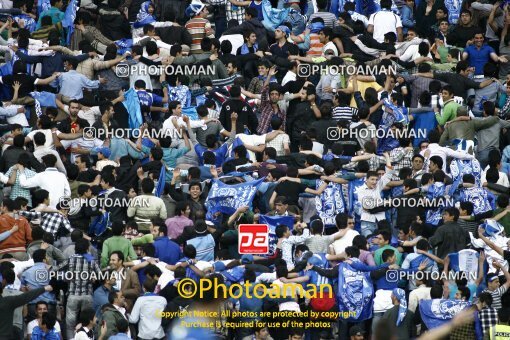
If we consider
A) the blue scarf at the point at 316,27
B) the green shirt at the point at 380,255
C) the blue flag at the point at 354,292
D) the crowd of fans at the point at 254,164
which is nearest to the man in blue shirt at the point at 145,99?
the crowd of fans at the point at 254,164

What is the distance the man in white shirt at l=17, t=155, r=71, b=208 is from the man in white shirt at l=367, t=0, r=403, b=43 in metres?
8.06

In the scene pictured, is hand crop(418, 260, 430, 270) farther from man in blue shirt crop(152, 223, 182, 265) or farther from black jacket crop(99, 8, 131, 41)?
black jacket crop(99, 8, 131, 41)

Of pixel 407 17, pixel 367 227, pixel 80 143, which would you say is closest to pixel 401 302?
pixel 367 227

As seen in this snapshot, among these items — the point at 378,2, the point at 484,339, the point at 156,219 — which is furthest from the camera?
the point at 378,2

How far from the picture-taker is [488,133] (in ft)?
95.8

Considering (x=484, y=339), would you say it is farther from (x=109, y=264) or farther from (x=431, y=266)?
(x=109, y=264)

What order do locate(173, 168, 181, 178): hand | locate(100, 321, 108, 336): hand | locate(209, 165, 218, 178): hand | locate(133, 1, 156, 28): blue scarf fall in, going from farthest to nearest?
1. locate(133, 1, 156, 28): blue scarf
2. locate(173, 168, 181, 178): hand
3. locate(209, 165, 218, 178): hand
4. locate(100, 321, 108, 336): hand

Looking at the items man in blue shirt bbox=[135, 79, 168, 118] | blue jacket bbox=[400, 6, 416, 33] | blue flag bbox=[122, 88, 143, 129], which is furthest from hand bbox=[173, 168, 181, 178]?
blue jacket bbox=[400, 6, 416, 33]

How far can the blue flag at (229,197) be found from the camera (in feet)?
85.9

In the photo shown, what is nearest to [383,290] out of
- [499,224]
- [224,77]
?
[499,224]

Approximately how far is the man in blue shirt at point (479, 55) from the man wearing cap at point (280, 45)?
343cm

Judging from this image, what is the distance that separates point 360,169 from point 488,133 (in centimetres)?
327

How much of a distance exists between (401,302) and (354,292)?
714 millimetres

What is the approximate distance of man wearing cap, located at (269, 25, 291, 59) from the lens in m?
31.1
